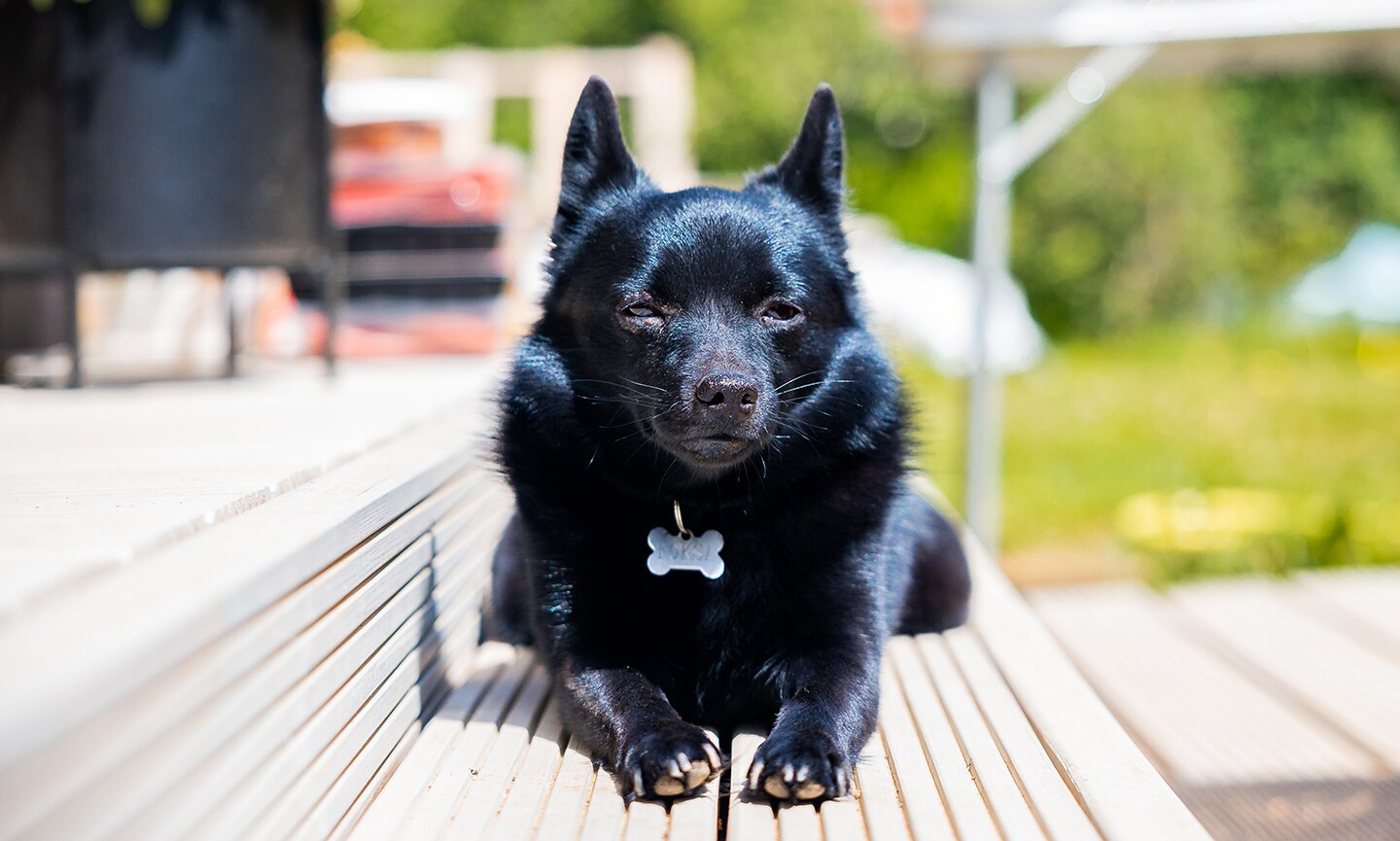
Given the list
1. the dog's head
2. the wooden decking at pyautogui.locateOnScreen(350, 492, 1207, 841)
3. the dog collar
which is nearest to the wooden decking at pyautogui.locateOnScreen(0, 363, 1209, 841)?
the wooden decking at pyautogui.locateOnScreen(350, 492, 1207, 841)

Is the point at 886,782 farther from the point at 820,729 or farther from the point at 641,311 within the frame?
the point at 641,311

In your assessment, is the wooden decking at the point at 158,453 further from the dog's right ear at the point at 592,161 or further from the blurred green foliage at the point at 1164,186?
the blurred green foliage at the point at 1164,186

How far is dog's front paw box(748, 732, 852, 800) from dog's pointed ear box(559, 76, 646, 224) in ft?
3.05

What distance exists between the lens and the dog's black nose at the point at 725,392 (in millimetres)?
1601

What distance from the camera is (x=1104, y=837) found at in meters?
1.28

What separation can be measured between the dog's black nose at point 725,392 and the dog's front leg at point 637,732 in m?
0.38

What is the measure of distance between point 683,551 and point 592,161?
0.65 m

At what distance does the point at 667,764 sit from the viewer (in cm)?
145

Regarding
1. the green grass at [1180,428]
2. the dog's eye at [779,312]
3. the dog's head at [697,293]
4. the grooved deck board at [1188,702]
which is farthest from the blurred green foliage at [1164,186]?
the dog's eye at [779,312]

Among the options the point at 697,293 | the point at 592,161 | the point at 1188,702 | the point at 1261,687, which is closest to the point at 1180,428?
the point at 1261,687

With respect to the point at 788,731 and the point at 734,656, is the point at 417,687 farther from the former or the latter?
the point at 788,731

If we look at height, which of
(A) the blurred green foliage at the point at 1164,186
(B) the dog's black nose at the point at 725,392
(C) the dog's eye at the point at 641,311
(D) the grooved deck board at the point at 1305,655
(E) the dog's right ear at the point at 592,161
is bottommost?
(D) the grooved deck board at the point at 1305,655

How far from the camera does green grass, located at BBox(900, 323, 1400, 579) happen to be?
5.80 meters

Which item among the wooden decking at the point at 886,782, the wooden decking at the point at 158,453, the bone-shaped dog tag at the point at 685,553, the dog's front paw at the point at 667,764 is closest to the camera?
the wooden decking at the point at 158,453
